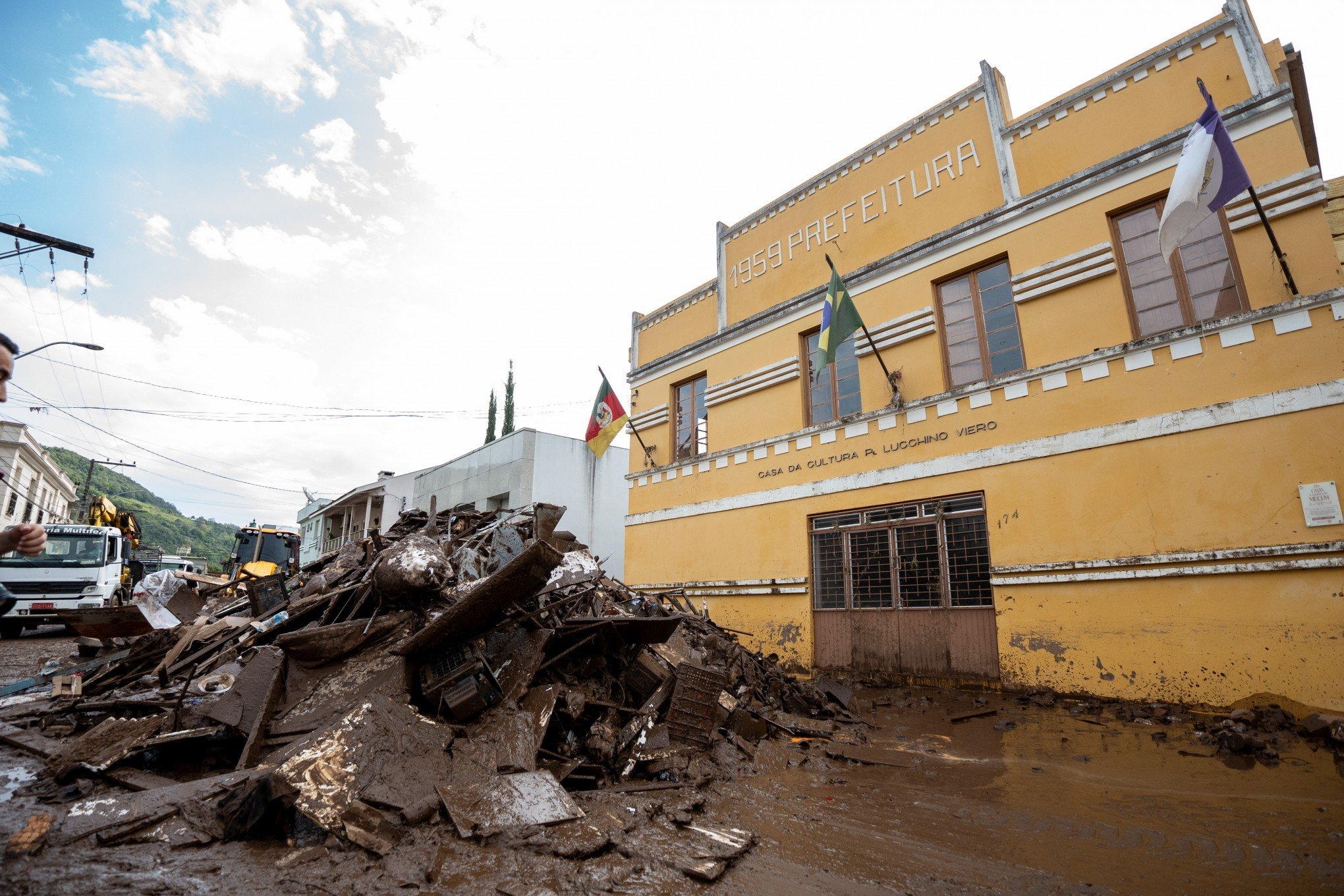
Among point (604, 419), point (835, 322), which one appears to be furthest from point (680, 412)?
point (835, 322)

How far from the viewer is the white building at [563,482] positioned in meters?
22.3

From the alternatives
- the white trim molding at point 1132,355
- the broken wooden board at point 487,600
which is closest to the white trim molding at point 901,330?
the white trim molding at point 1132,355

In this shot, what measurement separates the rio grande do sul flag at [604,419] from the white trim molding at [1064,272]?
27.1 ft

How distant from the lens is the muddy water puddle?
3082 mm

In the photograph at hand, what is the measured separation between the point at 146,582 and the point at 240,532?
2067cm

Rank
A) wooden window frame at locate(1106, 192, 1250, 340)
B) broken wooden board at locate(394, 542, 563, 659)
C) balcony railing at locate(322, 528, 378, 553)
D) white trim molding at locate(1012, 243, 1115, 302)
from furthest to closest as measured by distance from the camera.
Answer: balcony railing at locate(322, 528, 378, 553) → white trim molding at locate(1012, 243, 1115, 302) → wooden window frame at locate(1106, 192, 1250, 340) → broken wooden board at locate(394, 542, 563, 659)

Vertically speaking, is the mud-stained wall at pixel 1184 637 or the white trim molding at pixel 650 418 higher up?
the white trim molding at pixel 650 418

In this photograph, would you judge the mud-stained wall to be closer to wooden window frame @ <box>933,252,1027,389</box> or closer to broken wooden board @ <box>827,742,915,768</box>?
broken wooden board @ <box>827,742,915,768</box>

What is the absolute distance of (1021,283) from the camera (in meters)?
9.18

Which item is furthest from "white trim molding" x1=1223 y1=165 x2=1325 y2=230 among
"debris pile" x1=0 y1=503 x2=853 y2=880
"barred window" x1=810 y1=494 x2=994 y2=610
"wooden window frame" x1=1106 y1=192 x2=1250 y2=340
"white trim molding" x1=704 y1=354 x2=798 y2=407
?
"debris pile" x1=0 y1=503 x2=853 y2=880

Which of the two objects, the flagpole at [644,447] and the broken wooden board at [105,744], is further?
the flagpole at [644,447]

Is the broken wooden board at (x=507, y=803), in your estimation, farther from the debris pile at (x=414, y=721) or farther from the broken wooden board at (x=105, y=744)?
the broken wooden board at (x=105, y=744)

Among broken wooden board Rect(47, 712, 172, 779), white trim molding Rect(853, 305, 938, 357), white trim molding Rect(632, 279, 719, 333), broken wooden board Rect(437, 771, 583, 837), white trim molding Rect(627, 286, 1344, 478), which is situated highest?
white trim molding Rect(632, 279, 719, 333)

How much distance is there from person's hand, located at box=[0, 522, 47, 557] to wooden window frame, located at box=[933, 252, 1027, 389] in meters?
10.3
